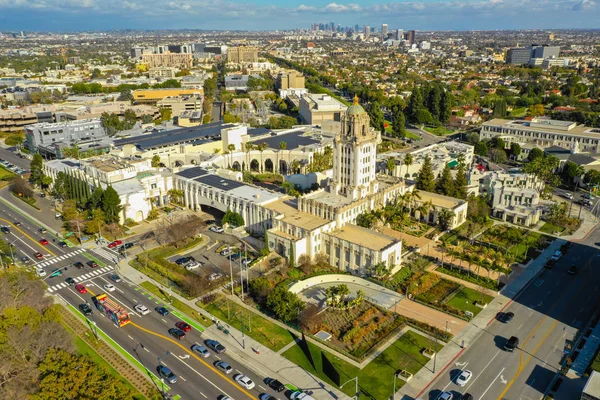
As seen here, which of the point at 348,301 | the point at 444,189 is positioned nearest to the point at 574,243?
the point at 444,189

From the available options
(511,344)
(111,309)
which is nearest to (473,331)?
(511,344)

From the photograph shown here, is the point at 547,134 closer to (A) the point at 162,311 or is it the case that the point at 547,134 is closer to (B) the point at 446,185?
(B) the point at 446,185

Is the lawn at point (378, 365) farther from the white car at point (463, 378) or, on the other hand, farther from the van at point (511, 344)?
the van at point (511, 344)

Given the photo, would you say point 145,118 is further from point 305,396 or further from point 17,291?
point 305,396

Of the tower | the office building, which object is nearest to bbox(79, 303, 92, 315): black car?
the tower

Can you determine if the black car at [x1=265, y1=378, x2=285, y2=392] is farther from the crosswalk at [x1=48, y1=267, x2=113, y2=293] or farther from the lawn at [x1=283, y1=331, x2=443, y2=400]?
the crosswalk at [x1=48, y1=267, x2=113, y2=293]

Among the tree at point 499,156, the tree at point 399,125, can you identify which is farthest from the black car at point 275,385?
the tree at point 399,125

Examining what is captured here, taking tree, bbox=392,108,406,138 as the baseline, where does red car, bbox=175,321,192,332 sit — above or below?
below

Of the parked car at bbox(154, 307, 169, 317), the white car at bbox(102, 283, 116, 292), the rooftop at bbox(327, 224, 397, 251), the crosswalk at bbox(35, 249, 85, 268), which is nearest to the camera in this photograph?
the parked car at bbox(154, 307, 169, 317)
